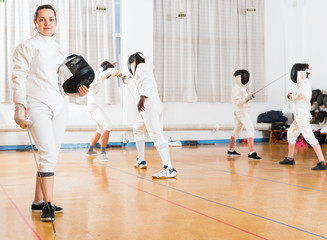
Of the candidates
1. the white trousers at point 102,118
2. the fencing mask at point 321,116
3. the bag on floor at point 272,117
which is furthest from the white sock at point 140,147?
the bag on floor at point 272,117

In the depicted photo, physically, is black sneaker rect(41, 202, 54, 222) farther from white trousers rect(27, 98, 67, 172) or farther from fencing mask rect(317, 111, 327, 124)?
fencing mask rect(317, 111, 327, 124)

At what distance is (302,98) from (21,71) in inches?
131

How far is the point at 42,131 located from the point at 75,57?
49cm

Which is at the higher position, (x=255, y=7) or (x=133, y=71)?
(x=255, y=7)

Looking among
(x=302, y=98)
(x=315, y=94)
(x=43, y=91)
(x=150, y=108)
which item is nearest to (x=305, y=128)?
(x=302, y=98)

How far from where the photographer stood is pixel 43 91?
89.0 inches

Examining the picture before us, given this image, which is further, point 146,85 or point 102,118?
point 102,118

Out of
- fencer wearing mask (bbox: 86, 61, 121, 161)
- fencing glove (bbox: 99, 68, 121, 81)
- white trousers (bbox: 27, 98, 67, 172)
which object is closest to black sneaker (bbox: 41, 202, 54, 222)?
white trousers (bbox: 27, 98, 67, 172)

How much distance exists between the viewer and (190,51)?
8.30 meters

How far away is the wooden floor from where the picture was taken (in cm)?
201

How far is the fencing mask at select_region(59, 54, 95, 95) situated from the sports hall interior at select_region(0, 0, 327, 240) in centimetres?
78

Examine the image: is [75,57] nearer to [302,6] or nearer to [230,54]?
[230,54]

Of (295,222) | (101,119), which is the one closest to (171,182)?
(295,222)

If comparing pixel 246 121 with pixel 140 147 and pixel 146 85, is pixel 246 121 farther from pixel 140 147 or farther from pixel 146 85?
pixel 146 85
